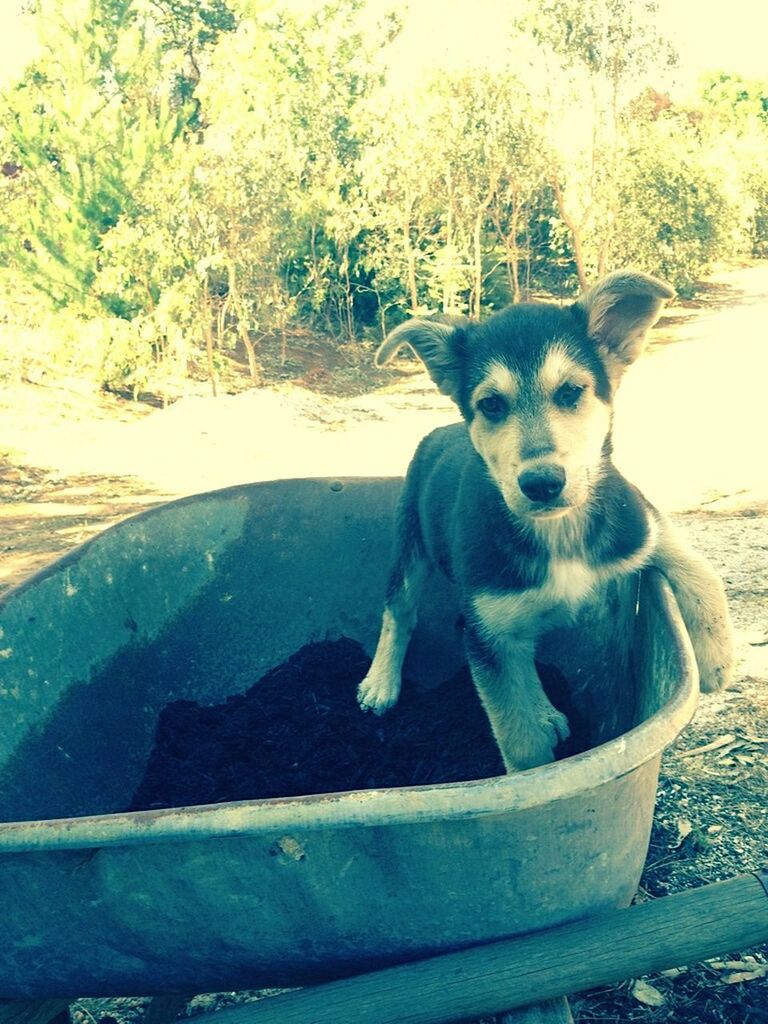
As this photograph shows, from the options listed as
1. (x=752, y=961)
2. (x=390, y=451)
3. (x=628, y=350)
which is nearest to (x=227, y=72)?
(x=390, y=451)

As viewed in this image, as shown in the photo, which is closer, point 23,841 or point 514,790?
point 514,790

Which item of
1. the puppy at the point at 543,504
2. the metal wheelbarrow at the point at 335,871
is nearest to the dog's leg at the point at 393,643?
the puppy at the point at 543,504

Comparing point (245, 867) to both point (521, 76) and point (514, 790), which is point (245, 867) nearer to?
point (514, 790)

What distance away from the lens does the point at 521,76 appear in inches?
584

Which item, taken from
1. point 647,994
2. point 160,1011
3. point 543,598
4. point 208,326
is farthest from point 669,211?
point 160,1011

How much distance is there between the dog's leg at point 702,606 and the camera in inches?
99.5

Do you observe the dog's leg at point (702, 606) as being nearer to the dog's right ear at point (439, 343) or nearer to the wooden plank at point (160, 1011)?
the dog's right ear at point (439, 343)

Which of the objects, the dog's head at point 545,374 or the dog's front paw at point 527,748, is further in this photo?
the dog's head at point 545,374

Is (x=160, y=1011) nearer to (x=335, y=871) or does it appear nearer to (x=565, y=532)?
(x=335, y=871)

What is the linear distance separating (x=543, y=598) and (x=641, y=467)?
6354 mm

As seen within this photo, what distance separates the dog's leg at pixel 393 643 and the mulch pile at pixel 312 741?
0.18 feet

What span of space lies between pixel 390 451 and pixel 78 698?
7.53m

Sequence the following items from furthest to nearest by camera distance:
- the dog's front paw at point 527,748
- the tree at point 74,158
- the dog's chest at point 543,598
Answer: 1. the tree at point 74,158
2. the dog's chest at point 543,598
3. the dog's front paw at point 527,748

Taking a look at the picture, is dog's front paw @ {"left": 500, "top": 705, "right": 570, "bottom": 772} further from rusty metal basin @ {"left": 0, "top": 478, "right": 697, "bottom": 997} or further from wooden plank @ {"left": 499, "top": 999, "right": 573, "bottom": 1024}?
wooden plank @ {"left": 499, "top": 999, "right": 573, "bottom": 1024}
